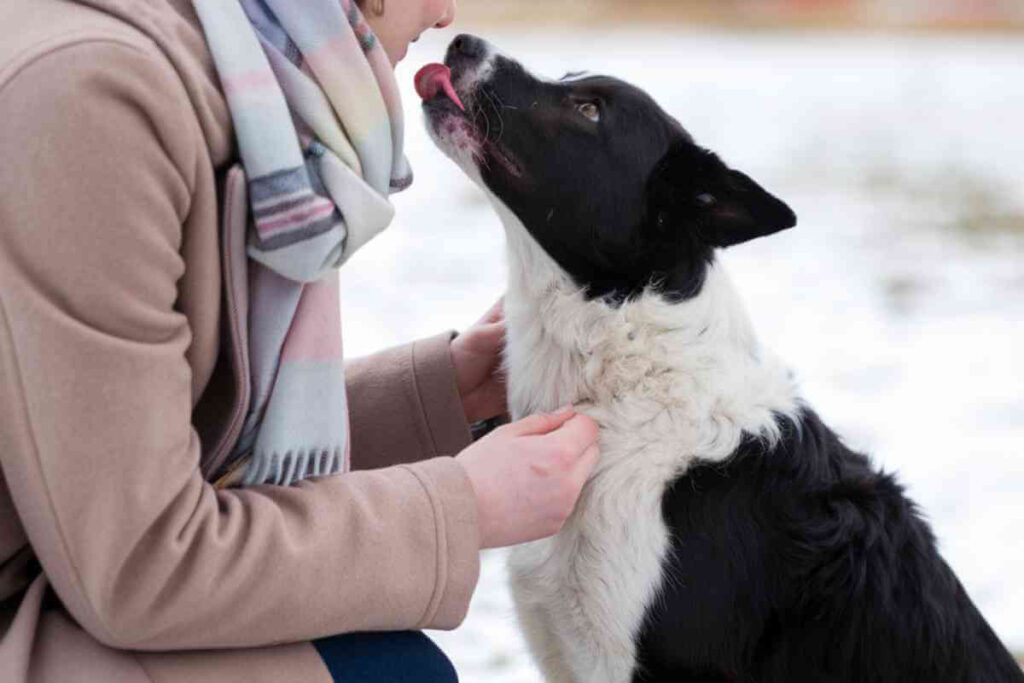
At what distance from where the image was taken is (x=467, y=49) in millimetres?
Answer: 2260

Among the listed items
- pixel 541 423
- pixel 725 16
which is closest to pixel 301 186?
pixel 541 423

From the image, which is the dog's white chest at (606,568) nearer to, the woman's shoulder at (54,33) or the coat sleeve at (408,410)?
the coat sleeve at (408,410)

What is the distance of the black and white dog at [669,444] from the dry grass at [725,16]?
1366 centimetres

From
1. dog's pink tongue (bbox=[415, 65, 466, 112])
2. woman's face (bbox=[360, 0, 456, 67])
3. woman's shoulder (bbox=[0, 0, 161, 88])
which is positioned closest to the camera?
woman's shoulder (bbox=[0, 0, 161, 88])

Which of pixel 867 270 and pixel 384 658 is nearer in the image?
pixel 384 658

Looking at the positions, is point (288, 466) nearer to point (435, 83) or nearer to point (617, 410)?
point (617, 410)

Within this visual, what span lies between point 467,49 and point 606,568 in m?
0.84

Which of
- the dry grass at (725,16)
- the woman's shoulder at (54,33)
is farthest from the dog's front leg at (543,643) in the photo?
the dry grass at (725,16)

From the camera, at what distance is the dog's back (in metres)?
2.10

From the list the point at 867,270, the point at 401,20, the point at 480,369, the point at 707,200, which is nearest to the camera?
the point at 401,20

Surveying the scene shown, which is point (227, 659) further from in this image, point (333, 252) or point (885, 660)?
point (885, 660)

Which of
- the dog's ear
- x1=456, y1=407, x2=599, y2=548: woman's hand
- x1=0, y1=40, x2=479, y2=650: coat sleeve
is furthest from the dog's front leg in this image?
x1=0, y1=40, x2=479, y2=650: coat sleeve

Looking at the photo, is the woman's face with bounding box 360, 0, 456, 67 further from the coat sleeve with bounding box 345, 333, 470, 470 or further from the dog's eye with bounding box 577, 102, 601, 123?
the coat sleeve with bounding box 345, 333, 470, 470

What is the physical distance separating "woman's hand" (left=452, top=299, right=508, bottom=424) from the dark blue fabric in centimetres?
65
